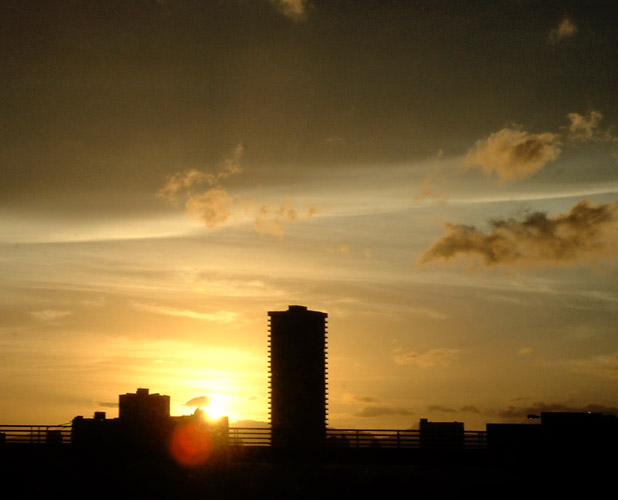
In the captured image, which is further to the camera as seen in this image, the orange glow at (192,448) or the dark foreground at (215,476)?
the orange glow at (192,448)

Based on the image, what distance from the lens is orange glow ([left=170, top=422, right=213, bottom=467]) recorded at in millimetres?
61594

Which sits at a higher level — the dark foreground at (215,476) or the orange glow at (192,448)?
the orange glow at (192,448)

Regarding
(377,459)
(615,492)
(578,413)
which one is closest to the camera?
(615,492)

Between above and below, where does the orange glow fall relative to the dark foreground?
above

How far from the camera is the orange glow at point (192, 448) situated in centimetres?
6159

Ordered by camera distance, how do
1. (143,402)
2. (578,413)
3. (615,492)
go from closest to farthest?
(615,492), (578,413), (143,402)

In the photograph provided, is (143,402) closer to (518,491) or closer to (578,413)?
(578,413)

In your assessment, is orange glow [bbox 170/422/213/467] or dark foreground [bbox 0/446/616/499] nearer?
dark foreground [bbox 0/446/616/499]

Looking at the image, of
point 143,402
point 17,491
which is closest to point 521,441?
point 17,491

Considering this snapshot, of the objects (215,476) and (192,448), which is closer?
(215,476)

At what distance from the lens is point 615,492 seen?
57156 mm

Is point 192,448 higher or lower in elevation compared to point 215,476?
higher

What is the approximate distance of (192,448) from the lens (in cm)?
6397

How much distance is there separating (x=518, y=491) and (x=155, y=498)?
82.5ft
